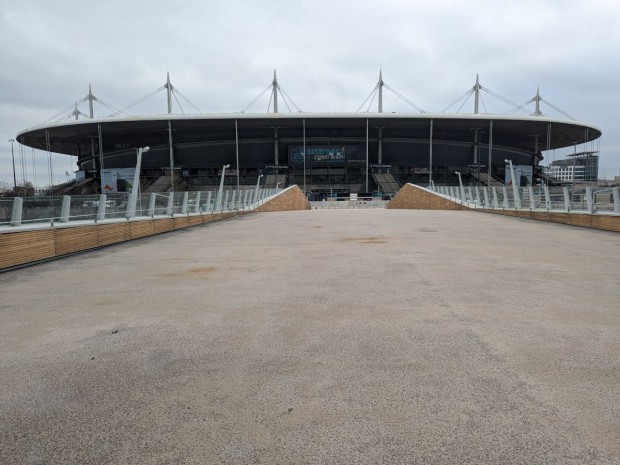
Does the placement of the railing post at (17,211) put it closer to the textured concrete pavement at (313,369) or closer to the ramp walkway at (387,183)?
the textured concrete pavement at (313,369)

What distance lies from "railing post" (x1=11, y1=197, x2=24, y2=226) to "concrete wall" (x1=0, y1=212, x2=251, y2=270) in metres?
0.34

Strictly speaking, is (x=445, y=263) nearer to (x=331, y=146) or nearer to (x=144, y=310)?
(x=144, y=310)

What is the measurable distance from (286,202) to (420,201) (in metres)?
15.0

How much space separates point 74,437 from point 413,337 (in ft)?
9.56

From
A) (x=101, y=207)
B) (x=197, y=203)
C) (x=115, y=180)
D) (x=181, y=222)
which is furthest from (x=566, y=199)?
(x=115, y=180)

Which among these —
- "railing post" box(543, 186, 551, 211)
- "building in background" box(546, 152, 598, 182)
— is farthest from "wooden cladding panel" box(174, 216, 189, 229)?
"building in background" box(546, 152, 598, 182)

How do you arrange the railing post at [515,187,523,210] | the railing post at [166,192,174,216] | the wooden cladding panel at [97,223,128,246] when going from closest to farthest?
the wooden cladding panel at [97,223,128,246] < the railing post at [166,192,174,216] < the railing post at [515,187,523,210]

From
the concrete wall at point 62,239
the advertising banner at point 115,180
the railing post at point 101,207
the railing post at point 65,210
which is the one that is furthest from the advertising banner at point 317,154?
the railing post at point 65,210

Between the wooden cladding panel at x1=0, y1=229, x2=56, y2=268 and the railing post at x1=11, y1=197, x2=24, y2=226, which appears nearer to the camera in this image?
the wooden cladding panel at x1=0, y1=229, x2=56, y2=268

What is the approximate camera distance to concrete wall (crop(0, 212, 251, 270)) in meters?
→ 8.73

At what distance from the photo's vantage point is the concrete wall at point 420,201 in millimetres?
42228

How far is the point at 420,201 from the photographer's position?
48.8m

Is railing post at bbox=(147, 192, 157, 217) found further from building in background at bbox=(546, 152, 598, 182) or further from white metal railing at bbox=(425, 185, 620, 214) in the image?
building in background at bbox=(546, 152, 598, 182)

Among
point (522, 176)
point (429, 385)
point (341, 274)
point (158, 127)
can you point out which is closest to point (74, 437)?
point (429, 385)
